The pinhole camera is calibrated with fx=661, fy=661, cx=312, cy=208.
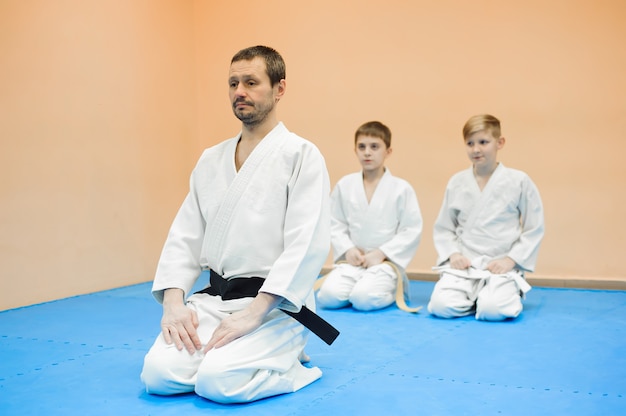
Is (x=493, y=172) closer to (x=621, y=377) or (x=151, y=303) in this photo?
(x=621, y=377)

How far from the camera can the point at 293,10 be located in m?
6.72

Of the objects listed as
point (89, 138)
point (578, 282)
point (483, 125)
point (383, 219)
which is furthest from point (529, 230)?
point (89, 138)

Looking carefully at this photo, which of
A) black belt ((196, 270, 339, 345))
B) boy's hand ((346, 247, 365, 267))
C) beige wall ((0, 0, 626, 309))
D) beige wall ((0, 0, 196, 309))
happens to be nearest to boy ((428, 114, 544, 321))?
boy's hand ((346, 247, 365, 267))

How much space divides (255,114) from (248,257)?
63 centimetres

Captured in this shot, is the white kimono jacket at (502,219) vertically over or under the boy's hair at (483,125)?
under

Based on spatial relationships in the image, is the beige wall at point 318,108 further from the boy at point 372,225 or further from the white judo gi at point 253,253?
the white judo gi at point 253,253

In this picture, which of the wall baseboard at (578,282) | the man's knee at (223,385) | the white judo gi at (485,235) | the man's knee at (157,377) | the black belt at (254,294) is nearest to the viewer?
the man's knee at (223,385)

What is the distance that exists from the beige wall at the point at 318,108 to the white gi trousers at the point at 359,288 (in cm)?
144

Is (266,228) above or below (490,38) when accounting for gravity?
below

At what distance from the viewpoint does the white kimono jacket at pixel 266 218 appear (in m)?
2.78

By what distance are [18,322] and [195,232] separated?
6.56 ft

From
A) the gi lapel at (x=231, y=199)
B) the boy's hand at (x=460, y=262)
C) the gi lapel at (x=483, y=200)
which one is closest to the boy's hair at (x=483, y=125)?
the gi lapel at (x=483, y=200)

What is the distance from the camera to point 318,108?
6.63 m

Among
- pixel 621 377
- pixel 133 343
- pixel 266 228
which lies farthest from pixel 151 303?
pixel 621 377
